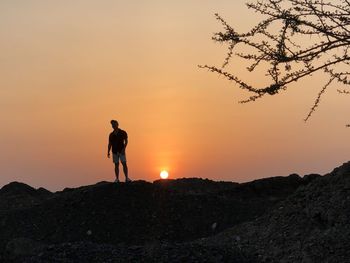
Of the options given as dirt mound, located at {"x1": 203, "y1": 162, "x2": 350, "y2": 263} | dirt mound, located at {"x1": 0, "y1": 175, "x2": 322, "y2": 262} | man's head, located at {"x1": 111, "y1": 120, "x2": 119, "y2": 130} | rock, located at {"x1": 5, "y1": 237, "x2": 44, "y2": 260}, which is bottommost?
dirt mound, located at {"x1": 203, "y1": 162, "x2": 350, "y2": 263}

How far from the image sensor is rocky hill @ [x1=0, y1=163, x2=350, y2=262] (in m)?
11.8

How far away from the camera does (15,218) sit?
64.8 ft

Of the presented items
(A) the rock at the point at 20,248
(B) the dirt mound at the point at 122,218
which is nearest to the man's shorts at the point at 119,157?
(B) the dirt mound at the point at 122,218

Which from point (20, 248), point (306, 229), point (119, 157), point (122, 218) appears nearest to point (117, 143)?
point (119, 157)

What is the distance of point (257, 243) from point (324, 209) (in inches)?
59.9

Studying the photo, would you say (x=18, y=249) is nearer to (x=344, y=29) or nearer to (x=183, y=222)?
(x=183, y=222)

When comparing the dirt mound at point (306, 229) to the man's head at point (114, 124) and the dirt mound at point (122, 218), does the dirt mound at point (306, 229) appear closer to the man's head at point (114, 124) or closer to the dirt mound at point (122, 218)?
the dirt mound at point (122, 218)

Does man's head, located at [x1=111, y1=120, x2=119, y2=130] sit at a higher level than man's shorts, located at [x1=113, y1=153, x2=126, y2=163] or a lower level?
higher

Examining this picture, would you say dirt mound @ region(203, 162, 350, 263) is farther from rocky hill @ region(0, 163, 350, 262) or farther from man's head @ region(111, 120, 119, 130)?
man's head @ region(111, 120, 119, 130)

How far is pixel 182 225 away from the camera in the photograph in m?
17.0

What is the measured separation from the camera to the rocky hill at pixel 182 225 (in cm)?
1184

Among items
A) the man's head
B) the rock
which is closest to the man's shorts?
the man's head

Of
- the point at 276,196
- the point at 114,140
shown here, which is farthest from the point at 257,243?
the point at 276,196

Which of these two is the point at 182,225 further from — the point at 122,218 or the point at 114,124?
the point at 114,124
